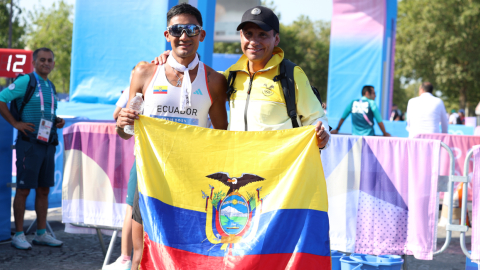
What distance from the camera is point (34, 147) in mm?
5887

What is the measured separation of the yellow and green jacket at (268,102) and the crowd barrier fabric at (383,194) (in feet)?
4.69

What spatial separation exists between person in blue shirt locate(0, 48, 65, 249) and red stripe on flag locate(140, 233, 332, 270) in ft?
10.3

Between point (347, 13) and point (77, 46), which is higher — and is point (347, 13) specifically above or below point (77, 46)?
above

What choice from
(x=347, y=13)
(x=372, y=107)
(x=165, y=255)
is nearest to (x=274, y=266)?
(x=165, y=255)

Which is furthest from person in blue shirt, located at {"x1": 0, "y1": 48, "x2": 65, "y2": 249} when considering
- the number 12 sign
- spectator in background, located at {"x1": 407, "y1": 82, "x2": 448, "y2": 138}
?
the number 12 sign

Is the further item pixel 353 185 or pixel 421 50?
pixel 421 50

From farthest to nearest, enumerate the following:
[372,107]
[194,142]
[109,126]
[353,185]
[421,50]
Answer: [421,50] < [372,107] < [109,126] < [353,185] < [194,142]

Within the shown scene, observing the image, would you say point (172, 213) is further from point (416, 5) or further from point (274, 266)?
point (416, 5)

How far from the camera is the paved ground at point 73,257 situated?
5.13m

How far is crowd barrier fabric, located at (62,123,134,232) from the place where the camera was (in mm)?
5066

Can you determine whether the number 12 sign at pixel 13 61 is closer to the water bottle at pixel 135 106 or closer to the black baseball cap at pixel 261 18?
the water bottle at pixel 135 106

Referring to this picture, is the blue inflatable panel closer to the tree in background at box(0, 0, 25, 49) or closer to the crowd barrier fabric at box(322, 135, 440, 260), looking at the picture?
the crowd barrier fabric at box(322, 135, 440, 260)

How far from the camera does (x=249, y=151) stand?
328 centimetres

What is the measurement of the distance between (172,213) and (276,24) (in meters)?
1.46
